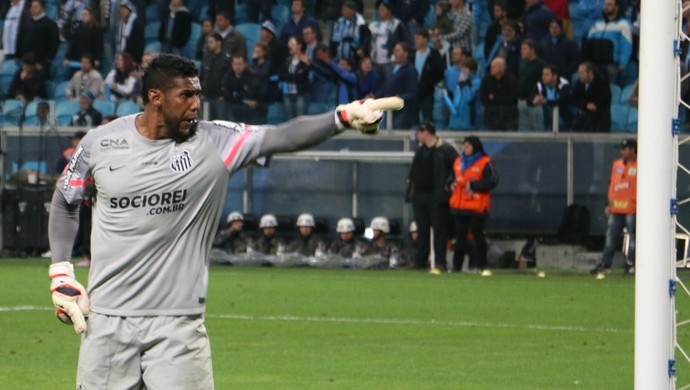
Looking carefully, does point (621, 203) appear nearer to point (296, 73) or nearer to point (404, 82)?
point (404, 82)

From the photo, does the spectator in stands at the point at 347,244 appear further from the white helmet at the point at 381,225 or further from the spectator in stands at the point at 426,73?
the spectator in stands at the point at 426,73

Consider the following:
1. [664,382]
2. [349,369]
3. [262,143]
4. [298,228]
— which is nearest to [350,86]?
[298,228]

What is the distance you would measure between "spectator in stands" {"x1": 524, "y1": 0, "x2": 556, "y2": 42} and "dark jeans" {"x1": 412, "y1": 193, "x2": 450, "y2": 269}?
386 cm

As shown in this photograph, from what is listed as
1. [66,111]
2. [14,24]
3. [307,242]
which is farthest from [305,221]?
[14,24]

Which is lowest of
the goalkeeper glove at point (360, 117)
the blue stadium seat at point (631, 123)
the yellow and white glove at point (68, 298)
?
the yellow and white glove at point (68, 298)

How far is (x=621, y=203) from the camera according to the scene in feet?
67.8

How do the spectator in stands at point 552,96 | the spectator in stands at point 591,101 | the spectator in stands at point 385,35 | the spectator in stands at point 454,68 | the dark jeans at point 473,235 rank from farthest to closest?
the spectator in stands at point 385,35, the spectator in stands at point 454,68, the spectator in stands at point 552,96, the spectator in stands at point 591,101, the dark jeans at point 473,235

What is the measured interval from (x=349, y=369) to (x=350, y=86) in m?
13.6

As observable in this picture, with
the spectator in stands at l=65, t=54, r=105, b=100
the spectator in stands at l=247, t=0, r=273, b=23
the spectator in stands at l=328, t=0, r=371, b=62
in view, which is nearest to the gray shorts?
the spectator in stands at l=328, t=0, r=371, b=62

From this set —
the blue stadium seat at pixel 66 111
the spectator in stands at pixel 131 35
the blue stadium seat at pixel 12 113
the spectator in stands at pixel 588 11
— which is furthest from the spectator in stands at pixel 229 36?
the spectator in stands at pixel 588 11

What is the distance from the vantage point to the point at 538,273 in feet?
69.0

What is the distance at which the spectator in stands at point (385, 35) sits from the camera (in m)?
24.5

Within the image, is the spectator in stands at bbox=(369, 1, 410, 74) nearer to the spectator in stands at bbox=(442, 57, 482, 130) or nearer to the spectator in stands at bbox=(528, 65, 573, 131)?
the spectator in stands at bbox=(442, 57, 482, 130)

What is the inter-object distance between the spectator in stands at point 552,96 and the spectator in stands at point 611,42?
3.46 ft
